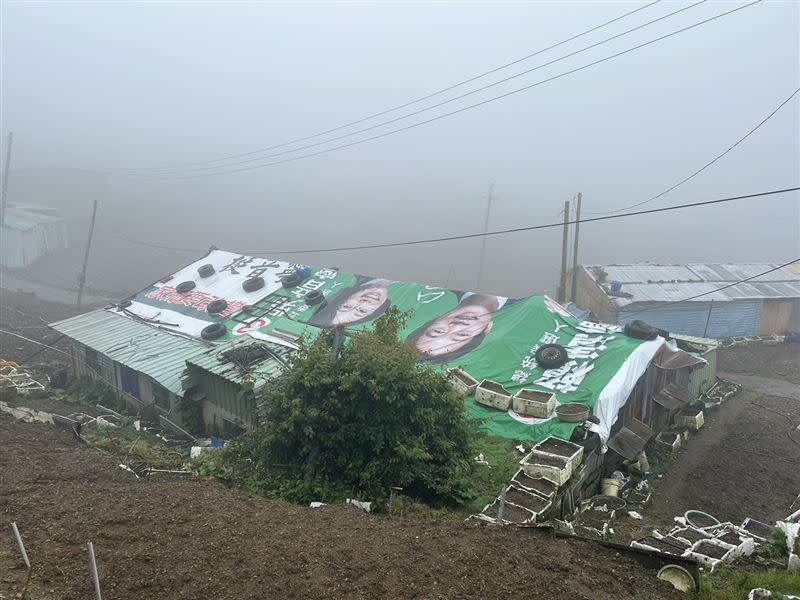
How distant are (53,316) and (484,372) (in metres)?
28.1

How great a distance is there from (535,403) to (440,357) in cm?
436

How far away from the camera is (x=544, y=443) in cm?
1228

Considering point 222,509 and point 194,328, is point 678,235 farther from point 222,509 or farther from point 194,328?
point 222,509

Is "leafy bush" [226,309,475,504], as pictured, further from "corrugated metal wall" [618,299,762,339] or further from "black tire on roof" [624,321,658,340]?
"corrugated metal wall" [618,299,762,339]

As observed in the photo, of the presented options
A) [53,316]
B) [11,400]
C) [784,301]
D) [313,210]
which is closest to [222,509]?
[11,400]

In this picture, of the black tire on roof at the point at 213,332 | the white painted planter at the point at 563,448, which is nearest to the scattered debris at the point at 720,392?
the white painted planter at the point at 563,448

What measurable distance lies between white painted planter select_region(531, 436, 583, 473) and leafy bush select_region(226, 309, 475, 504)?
1.84 m

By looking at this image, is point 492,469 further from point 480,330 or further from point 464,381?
point 480,330

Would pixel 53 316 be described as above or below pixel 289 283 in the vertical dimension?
below

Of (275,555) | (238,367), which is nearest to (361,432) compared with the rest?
(275,555)

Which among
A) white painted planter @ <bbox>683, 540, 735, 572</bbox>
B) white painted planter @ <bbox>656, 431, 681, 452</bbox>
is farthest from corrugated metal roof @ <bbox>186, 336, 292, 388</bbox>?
white painted planter @ <bbox>656, 431, 681, 452</bbox>

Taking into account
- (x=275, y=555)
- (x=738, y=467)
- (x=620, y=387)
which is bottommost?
(x=738, y=467)

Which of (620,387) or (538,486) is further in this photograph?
(620,387)

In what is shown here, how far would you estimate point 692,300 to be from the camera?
97.3 ft
